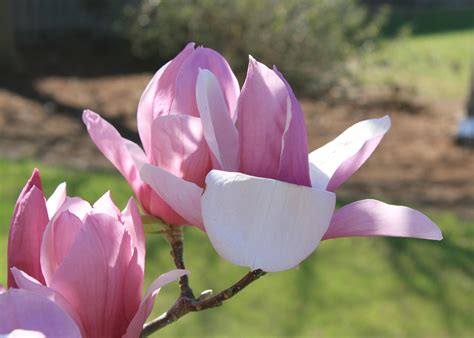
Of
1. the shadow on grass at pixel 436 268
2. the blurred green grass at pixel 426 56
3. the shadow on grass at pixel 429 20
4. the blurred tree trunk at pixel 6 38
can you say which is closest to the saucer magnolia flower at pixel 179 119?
the shadow on grass at pixel 436 268

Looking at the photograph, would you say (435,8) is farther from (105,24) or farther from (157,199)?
(157,199)

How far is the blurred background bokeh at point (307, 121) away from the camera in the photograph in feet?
13.6

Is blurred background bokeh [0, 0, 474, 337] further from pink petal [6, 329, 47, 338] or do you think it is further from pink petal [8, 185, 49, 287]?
pink petal [6, 329, 47, 338]

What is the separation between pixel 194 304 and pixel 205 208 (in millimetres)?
184

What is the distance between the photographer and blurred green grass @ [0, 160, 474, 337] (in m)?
3.95

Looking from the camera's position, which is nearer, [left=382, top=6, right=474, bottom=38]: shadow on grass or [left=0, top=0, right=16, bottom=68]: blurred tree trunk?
[left=0, top=0, right=16, bottom=68]: blurred tree trunk

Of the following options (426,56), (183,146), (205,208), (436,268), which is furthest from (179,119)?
(426,56)

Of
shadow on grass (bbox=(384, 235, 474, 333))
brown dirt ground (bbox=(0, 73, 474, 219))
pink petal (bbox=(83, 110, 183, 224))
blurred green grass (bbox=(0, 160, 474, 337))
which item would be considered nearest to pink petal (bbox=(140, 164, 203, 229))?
pink petal (bbox=(83, 110, 183, 224))

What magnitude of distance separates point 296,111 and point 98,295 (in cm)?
24

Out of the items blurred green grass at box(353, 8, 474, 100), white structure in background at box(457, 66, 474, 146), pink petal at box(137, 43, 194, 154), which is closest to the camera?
pink petal at box(137, 43, 194, 154)

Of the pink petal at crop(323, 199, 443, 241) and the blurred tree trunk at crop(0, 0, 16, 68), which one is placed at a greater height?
the pink petal at crop(323, 199, 443, 241)

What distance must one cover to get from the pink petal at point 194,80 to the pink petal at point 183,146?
2 centimetres

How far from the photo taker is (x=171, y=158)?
833mm

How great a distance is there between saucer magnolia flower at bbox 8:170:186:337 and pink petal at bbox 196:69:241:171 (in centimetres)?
10
